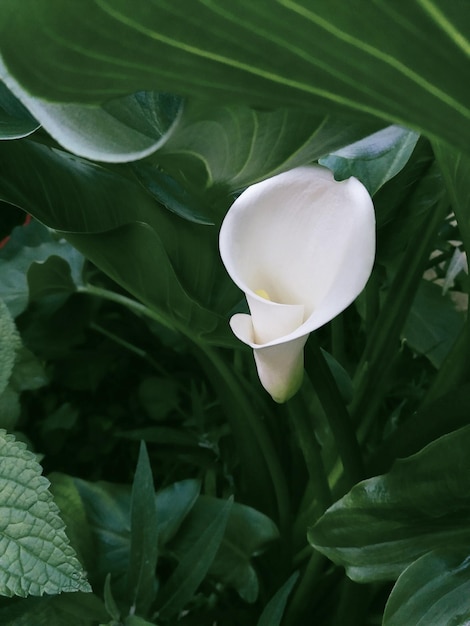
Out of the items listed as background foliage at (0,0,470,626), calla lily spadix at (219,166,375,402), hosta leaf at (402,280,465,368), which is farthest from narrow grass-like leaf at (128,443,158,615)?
hosta leaf at (402,280,465,368)

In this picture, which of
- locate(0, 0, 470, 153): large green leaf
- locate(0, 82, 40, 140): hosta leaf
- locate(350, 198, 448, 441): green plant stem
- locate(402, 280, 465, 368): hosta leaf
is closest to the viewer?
locate(0, 0, 470, 153): large green leaf

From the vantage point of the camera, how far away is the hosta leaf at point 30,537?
0.22 meters

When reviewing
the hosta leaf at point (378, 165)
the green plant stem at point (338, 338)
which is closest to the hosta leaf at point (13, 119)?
the hosta leaf at point (378, 165)

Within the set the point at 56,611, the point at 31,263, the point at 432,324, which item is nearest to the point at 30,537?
the point at 56,611

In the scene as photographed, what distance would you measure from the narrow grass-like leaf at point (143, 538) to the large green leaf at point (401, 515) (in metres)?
0.07

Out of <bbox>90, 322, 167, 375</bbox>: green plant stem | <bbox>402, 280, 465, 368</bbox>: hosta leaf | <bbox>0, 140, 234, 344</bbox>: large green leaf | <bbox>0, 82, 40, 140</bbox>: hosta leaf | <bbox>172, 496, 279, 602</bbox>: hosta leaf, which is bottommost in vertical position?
<bbox>90, 322, 167, 375</bbox>: green plant stem

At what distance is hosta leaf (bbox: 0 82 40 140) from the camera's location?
0.72ft

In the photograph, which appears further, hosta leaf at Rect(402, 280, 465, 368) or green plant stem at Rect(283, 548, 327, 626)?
hosta leaf at Rect(402, 280, 465, 368)

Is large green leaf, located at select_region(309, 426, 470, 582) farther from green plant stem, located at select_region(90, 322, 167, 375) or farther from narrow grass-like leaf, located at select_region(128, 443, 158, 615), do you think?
green plant stem, located at select_region(90, 322, 167, 375)

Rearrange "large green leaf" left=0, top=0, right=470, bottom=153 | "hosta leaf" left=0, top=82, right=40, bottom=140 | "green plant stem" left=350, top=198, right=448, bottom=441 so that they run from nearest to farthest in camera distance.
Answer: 1. "large green leaf" left=0, top=0, right=470, bottom=153
2. "hosta leaf" left=0, top=82, right=40, bottom=140
3. "green plant stem" left=350, top=198, right=448, bottom=441

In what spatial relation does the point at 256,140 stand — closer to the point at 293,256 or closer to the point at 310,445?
the point at 293,256

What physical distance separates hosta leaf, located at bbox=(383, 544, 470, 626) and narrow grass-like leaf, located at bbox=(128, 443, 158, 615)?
0.11 meters

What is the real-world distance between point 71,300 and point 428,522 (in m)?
0.31

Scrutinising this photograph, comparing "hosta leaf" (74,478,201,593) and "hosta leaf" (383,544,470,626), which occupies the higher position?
"hosta leaf" (383,544,470,626)
